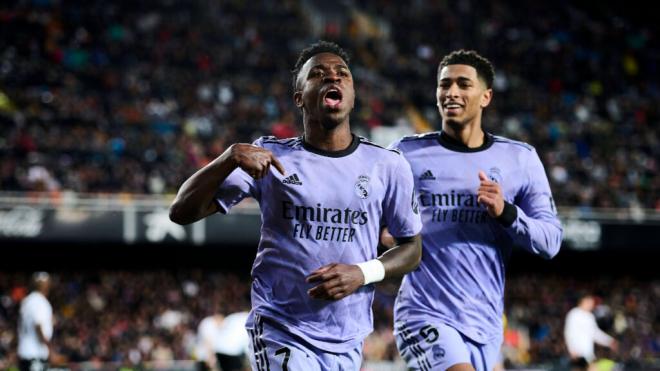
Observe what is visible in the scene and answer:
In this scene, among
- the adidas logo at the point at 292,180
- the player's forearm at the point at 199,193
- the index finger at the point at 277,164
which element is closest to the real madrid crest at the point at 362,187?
the adidas logo at the point at 292,180

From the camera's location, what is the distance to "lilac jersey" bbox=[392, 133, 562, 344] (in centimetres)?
499

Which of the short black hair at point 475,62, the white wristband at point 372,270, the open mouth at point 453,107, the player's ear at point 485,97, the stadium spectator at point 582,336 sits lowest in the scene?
the stadium spectator at point 582,336

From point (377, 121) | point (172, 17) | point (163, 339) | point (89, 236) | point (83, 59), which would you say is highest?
point (172, 17)

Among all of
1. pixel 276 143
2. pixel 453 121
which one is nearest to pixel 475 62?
pixel 453 121

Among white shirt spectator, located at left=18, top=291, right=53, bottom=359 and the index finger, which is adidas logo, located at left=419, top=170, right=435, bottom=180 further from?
white shirt spectator, located at left=18, top=291, right=53, bottom=359

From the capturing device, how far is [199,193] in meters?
Result: 3.84

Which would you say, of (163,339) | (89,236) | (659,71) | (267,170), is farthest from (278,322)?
(659,71)

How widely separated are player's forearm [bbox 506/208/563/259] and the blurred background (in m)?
10.4

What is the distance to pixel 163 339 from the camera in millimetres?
18422

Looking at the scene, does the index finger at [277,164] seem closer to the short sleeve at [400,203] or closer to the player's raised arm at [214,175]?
the player's raised arm at [214,175]

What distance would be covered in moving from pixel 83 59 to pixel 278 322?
64.5ft

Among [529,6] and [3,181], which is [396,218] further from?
[529,6]

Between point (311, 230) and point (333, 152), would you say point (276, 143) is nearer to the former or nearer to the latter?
point (333, 152)

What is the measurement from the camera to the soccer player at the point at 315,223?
13.0 ft
